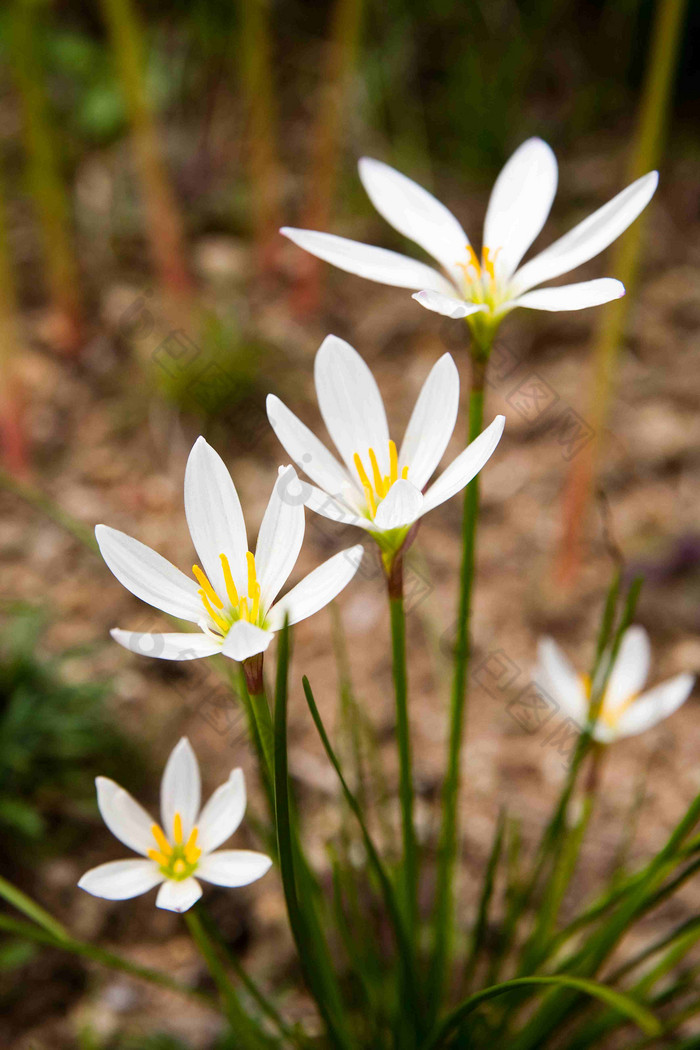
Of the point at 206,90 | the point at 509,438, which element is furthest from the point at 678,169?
the point at 206,90

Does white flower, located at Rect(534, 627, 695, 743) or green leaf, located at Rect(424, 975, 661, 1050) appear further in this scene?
white flower, located at Rect(534, 627, 695, 743)

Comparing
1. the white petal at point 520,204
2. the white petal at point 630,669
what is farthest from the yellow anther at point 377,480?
the white petal at point 630,669

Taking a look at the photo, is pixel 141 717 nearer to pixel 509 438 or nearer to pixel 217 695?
pixel 217 695

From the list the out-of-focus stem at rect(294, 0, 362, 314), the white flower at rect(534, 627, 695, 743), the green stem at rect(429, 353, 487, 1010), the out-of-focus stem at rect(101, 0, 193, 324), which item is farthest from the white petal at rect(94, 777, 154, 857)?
the out-of-focus stem at rect(294, 0, 362, 314)

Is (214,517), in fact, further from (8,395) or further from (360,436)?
(8,395)

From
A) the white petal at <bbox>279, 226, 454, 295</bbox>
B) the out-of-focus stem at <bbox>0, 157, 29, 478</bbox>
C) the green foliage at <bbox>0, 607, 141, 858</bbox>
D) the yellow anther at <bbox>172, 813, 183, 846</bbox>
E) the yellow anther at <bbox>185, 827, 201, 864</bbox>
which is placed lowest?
the yellow anther at <bbox>185, 827, 201, 864</bbox>

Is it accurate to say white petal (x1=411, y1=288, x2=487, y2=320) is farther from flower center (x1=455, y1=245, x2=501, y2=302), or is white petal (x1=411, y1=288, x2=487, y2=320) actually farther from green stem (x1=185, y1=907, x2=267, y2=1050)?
green stem (x1=185, y1=907, x2=267, y2=1050)

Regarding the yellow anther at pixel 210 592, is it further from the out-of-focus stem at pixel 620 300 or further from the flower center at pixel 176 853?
the out-of-focus stem at pixel 620 300
